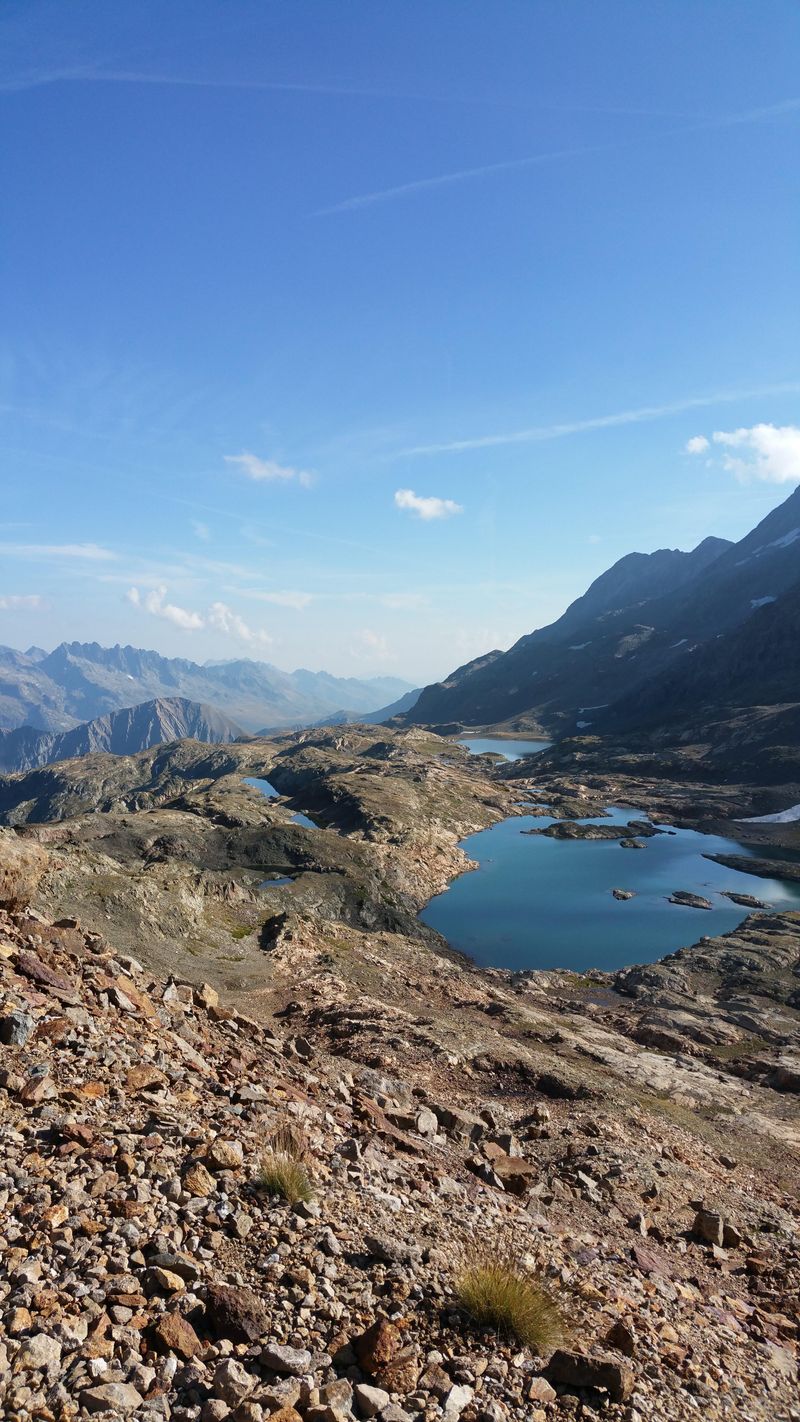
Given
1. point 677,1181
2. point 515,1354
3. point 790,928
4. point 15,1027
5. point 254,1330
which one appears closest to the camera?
point 254,1330

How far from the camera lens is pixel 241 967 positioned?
4459cm

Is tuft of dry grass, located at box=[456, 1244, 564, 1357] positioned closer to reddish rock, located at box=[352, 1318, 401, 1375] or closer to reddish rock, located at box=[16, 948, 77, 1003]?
reddish rock, located at box=[352, 1318, 401, 1375]

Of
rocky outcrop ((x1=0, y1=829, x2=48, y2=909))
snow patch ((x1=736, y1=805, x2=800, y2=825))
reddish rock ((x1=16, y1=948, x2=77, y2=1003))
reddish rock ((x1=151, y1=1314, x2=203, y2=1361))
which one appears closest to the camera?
reddish rock ((x1=151, y1=1314, x2=203, y2=1361))

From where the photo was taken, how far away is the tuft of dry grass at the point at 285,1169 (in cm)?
1068

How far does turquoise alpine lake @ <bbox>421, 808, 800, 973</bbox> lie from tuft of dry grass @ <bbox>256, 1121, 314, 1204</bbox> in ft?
194

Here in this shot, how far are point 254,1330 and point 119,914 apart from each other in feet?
133

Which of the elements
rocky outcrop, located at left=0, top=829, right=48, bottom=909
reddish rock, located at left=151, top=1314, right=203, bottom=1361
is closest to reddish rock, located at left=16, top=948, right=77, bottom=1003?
reddish rock, located at left=151, top=1314, right=203, bottom=1361

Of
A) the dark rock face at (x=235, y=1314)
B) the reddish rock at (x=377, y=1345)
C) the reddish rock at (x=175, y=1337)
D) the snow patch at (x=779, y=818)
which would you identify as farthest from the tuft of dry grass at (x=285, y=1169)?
the snow patch at (x=779, y=818)

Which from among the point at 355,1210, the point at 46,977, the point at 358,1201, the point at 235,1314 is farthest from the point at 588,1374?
the point at 46,977

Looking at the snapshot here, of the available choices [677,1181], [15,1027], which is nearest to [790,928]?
[677,1181]

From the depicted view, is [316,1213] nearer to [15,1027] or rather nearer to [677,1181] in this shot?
[15,1027]

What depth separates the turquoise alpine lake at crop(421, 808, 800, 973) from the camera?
2867 inches

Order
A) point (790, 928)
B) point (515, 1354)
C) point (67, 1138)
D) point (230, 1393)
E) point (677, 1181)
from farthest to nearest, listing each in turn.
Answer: point (790, 928), point (677, 1181), point (67, 1138), point (515, 1354), point (230, 1393)

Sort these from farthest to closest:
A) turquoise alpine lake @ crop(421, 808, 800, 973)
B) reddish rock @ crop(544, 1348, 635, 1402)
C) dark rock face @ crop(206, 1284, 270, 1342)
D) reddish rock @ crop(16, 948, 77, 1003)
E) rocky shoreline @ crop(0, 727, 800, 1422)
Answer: turquoise alpine lake @ crop(421, 808, 800, 973), reddish rock @ crop(16, 948, 77, 1003), reddish rock @ crop(544, 1348, 635, 1402), dark rock face @ crop(206, 1284, 270, 1342), rocky shoreline @ crop(0, 727, 800, 1422)
